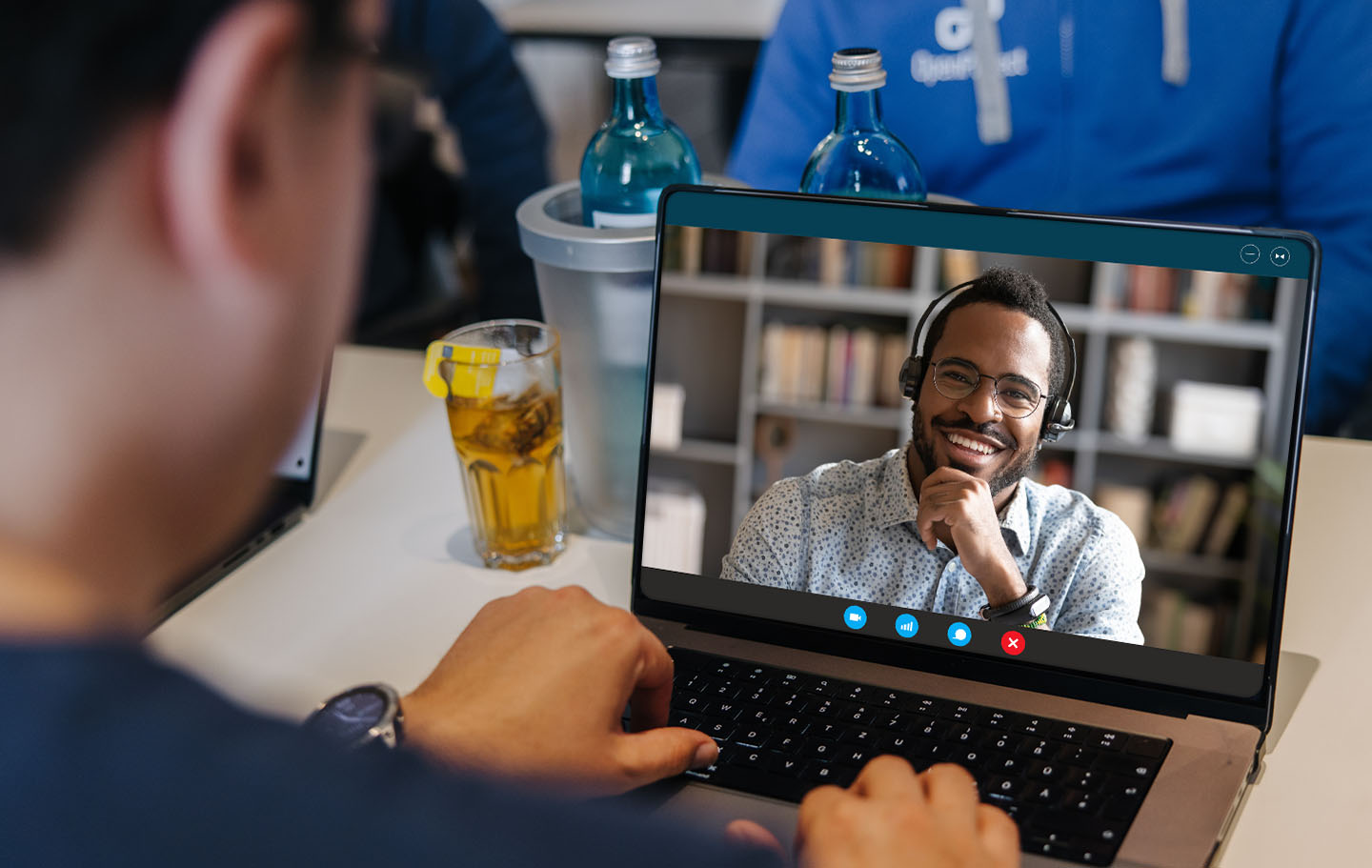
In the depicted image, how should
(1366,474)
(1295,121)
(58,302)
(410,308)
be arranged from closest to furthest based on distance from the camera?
1. (58,302)
2. (1366,474)
3. (1295,121)
4. (410,308)

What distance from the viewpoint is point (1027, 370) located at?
76cm

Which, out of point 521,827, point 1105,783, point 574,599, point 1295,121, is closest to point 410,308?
point 1295,121

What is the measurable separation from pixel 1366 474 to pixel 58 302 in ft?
3.51

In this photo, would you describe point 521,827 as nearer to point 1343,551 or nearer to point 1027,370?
point 1027,370

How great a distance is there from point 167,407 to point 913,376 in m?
0.53

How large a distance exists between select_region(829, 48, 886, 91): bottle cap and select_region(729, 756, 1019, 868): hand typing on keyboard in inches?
19.7

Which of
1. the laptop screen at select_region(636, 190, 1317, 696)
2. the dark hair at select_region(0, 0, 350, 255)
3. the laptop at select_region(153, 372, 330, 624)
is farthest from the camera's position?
the laptop at select_region(153, 372, 330, 624)

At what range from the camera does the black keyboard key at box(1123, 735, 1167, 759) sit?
0.69m

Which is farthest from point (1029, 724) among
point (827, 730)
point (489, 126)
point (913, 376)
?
point (489, 126)

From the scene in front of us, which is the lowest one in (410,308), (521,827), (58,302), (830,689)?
(410,308)

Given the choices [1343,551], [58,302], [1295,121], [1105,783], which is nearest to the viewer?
[58,302]

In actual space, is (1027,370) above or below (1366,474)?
above

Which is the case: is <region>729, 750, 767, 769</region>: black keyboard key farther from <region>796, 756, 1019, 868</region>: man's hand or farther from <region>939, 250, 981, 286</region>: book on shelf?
<region>939, 250, 981, 286</region>: book on shelf

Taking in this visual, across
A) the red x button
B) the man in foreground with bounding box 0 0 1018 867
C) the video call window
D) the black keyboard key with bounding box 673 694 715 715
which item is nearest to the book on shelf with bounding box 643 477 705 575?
the video call window
